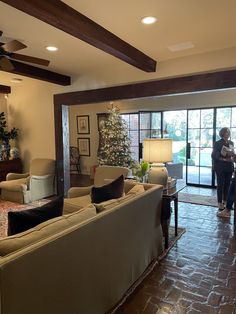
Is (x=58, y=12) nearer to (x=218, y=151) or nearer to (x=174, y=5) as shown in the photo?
(x=174, y=5)

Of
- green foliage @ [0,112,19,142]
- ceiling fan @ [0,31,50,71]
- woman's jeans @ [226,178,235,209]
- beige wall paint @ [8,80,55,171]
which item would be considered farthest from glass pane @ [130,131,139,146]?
ceiling fan @ [0,31,50,71]

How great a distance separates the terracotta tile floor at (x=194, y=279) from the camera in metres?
2.11

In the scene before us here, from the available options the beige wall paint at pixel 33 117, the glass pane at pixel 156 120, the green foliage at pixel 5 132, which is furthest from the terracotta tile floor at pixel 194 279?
the green foliage at pixel 5 132

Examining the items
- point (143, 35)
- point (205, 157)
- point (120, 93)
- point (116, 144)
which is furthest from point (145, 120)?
point (143, 35)

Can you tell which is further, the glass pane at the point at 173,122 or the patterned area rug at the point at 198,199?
the glass pane at the point at 173,122

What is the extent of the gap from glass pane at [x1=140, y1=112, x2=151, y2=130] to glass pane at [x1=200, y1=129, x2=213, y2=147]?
5.31 ft

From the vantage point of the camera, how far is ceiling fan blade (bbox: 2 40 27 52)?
2853mm

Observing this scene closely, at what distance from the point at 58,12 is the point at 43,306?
2.41 metres

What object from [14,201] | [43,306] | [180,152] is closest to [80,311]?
[43,306]

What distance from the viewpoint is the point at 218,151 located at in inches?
176

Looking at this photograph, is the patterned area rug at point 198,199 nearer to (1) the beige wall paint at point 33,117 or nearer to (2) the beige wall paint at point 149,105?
(2) the beige wall paint at point 149,105

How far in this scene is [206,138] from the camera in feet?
22.1

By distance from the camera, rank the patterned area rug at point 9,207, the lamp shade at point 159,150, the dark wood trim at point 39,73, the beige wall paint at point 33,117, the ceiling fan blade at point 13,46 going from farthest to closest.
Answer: the beige wall paint at point 33,117 → the dark wood trim at point 39,73 → the patterned area rug at point 9,207 → the lamp shade at point 159,150 → the ceiling fan blade at point 13,46

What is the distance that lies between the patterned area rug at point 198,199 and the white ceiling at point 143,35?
259cm
